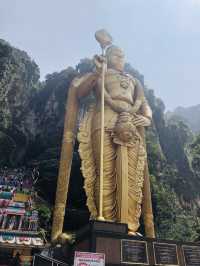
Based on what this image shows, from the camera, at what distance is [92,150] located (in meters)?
6.80

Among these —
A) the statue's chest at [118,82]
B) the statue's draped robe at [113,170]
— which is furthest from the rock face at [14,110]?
the statue's draped robe at [113,170]

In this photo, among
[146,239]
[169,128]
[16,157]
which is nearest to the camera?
[146,239]

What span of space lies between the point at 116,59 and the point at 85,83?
116 cm

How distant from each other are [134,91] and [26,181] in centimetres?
1226

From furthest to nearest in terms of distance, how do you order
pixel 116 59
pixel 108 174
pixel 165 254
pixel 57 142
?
1. pixel 57 142
2. pixel 116 59
3. pixel 108 174
4. pixel 165 254

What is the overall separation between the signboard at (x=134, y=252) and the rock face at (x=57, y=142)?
10549 mm

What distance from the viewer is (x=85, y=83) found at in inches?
282

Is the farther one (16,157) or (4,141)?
(16,157)

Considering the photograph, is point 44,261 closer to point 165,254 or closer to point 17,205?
point 165,254

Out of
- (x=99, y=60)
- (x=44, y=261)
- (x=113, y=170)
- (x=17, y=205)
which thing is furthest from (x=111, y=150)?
(x=17, y=205)

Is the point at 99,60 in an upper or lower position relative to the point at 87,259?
upper

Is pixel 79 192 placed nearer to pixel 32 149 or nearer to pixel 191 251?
pixel 32 149

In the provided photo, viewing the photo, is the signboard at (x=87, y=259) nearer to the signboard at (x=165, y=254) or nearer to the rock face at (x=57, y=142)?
the signboard at (x=165, y=254)

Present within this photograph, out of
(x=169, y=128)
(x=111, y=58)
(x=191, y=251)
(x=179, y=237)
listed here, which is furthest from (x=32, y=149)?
(x=191, y=251)
